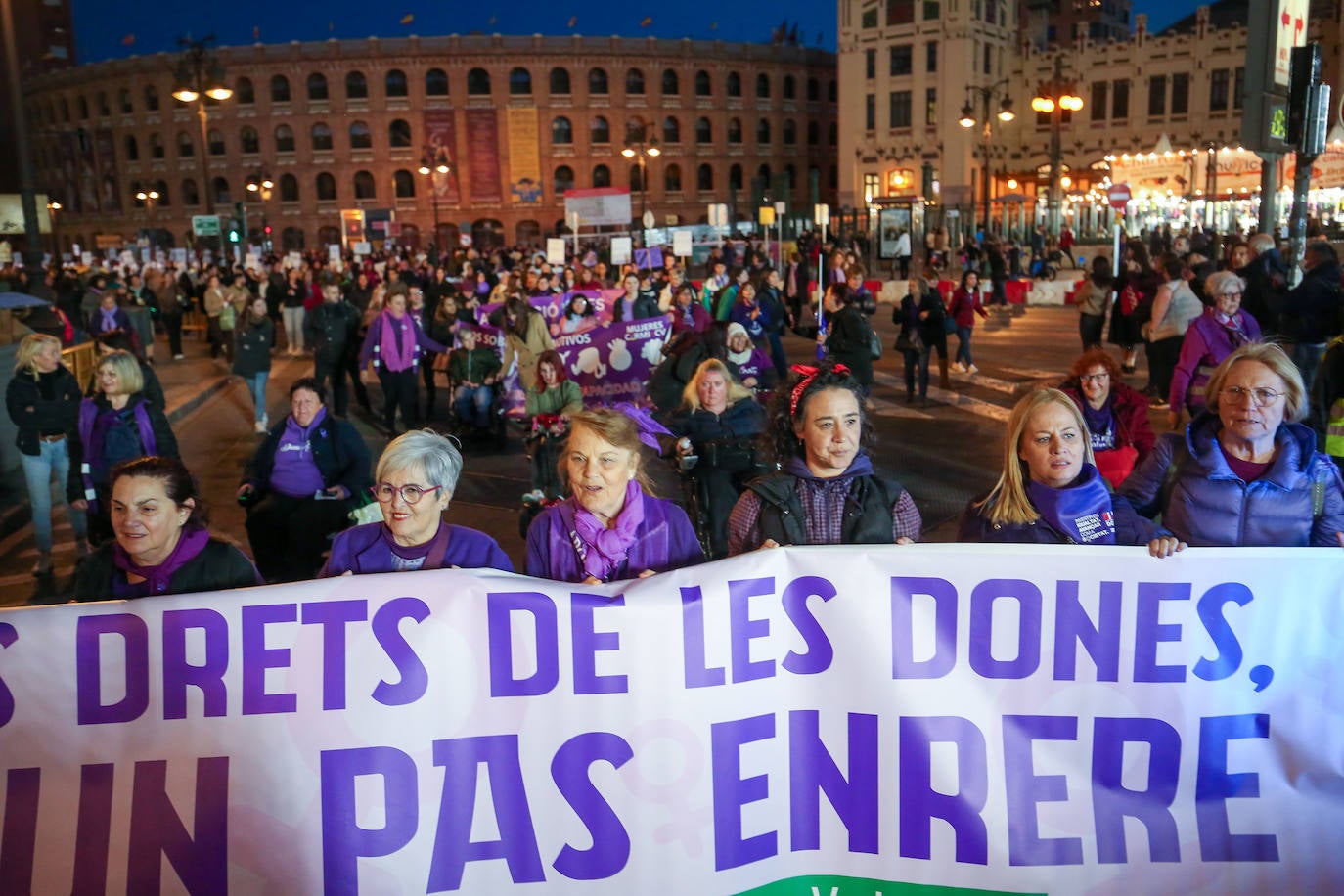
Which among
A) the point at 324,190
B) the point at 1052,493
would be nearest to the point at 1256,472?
the point at 1052,493

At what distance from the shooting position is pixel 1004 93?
67.1 meters

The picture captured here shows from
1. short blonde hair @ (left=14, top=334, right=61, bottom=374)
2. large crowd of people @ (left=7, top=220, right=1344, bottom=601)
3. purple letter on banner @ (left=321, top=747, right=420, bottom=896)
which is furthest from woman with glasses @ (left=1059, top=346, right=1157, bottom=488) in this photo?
short blonde hair @ (left=14, top=334, right=61, bottom=374)

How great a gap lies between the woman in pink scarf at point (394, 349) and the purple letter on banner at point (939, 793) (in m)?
9.87

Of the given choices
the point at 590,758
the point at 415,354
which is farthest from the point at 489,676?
the point at 415,354

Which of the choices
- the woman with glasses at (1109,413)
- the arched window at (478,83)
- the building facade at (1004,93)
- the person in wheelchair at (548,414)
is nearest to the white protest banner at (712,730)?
the woman with glasses at (1109,413)

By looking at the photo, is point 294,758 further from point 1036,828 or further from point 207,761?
point 1036,828

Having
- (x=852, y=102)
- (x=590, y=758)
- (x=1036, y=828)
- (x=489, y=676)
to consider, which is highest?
(x=852, y=102)

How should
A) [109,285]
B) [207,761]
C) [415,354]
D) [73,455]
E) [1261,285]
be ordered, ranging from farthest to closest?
1. [109,285]
2. [415,354]
3. [1261,285]
4. [73,455]
5. [207,761]

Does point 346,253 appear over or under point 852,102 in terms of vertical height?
under

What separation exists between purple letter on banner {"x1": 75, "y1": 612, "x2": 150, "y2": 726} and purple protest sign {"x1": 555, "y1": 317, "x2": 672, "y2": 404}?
9348 millimetres

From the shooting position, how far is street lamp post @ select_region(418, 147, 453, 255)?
197 feet

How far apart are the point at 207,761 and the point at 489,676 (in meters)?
0.85

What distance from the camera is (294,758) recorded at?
342cm

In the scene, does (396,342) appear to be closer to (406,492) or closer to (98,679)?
(406,492)
